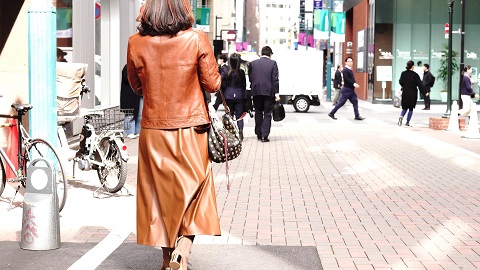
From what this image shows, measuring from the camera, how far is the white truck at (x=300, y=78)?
32062mm

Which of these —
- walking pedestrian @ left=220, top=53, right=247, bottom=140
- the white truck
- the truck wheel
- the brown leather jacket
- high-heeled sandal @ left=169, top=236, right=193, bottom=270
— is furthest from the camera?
the truck wheel

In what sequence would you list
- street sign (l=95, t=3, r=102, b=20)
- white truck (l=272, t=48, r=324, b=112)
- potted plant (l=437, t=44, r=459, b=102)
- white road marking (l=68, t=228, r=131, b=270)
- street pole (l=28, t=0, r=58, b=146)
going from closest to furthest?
white road marking (l=68, t=228, r=131, b=270) < street pole (l=28, t=0, r=58, b=146) < street sign (l=95, t=3, r=102, b=20) < white truck (l=272, t=48, r=324, b=112) < potted plant (l=437, t=44, r=459, b=102)

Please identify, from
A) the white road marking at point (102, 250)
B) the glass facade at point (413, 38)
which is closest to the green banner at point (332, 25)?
the glass facade at point (413, 38)

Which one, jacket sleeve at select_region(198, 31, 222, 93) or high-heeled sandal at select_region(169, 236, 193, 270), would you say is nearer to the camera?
high-heeled sandal at select_region(169, 236, 193, 270)

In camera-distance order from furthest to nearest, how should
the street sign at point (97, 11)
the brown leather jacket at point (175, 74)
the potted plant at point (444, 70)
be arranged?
the potted plant at point (444, 70)
the street sign at point (97, 11)
the brown leather jacket at point (175, 74)

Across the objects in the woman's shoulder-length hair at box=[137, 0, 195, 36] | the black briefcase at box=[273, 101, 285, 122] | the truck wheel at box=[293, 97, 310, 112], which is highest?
the woman's shoulder-length hair at box=[137, 0, 195, 36]

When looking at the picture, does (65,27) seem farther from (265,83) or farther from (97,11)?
(265,83)

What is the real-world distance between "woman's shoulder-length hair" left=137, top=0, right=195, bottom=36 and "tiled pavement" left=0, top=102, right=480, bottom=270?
6.88ft

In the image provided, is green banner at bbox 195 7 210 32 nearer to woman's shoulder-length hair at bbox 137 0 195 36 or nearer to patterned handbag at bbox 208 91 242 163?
patterned handbag at bbox 208 91 242 163

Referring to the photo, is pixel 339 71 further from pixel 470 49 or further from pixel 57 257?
pixel 57 257

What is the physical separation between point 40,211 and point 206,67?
2018 mm

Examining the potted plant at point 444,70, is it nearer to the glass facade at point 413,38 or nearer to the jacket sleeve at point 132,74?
the glass facade at point 413,38

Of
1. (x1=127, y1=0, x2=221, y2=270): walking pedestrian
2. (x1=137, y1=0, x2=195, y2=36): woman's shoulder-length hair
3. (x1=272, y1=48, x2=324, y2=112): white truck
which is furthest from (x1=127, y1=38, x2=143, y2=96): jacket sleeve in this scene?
(x1=272, y1=48, x2=324, y2=112): white truck

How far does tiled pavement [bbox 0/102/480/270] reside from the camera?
6.89 m
